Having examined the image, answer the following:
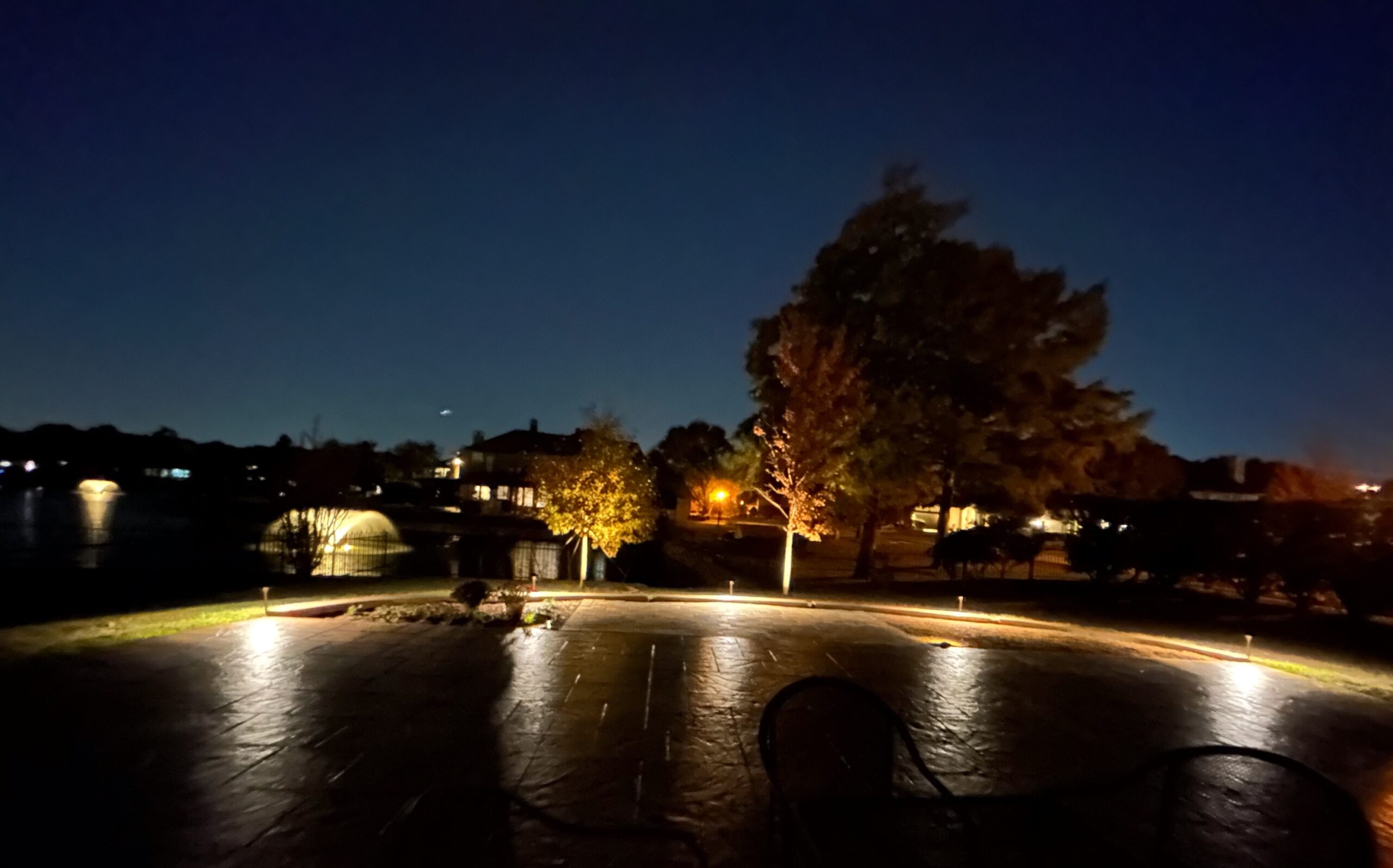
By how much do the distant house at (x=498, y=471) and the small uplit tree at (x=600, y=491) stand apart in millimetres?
36097

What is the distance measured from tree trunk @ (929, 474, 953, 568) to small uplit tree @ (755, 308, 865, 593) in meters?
6.61

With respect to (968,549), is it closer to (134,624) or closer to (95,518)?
(134,624)

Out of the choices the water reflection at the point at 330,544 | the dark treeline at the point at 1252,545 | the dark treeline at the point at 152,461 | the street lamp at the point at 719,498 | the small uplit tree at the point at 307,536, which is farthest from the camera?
the dark treeline at the point at 152,461

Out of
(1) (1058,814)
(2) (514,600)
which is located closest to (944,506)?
(2) (514,600)

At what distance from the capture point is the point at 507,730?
26.8 ft

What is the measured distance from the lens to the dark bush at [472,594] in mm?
14430

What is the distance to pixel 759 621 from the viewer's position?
15.6 metres

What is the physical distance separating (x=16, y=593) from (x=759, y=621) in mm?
12493

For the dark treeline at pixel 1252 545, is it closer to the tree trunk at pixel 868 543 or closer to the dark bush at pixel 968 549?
the dark bush at pixel 968 549

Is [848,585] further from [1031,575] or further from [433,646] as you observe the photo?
[433,646]

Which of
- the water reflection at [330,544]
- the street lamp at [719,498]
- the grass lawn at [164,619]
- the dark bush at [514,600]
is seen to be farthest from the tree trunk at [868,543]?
the street lamp at [719,498]

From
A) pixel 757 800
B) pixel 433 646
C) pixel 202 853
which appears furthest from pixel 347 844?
pixel 433 646

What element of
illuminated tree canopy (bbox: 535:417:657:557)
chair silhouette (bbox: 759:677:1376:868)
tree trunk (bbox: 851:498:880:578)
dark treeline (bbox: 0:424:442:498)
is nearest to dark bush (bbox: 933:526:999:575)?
tree trunk (bbox: 851:498:880:578)

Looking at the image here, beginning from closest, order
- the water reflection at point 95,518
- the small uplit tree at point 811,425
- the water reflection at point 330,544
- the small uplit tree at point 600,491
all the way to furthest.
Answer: the small uplit tree at point 600,491, the small uplit tree at point 811,425, the water reflection at point 330,544, the water reflection at point 95,518
